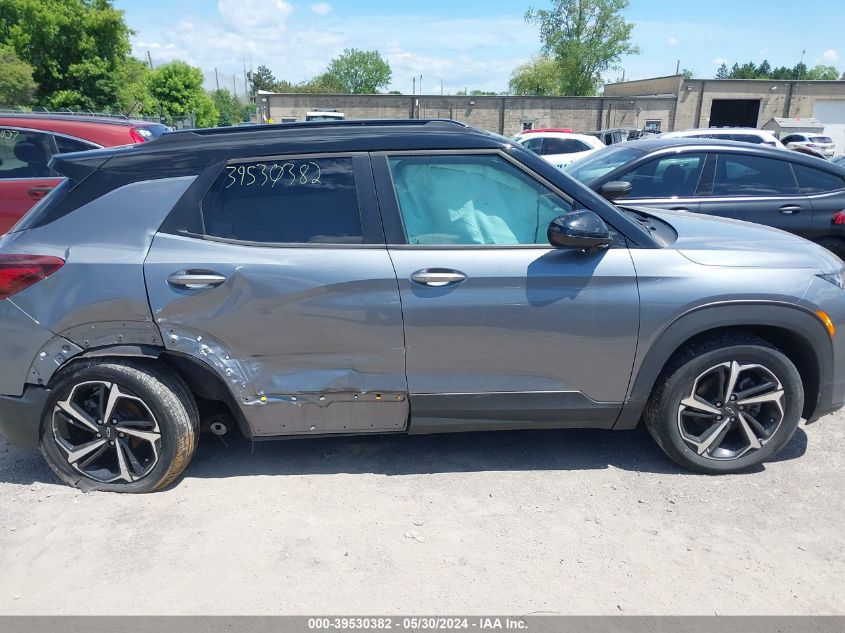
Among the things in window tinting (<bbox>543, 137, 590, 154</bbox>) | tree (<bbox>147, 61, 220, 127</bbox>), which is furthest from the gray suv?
tree (<bbox>147, 61, 220, 127</bbox>)

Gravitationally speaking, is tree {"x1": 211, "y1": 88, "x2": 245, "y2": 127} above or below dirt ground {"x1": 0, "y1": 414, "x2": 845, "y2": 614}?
above

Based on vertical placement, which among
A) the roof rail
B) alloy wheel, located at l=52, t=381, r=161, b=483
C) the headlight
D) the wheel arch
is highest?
the roof rail

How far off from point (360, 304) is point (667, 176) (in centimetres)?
448

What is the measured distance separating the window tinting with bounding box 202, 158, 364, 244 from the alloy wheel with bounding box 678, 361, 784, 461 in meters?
1.95

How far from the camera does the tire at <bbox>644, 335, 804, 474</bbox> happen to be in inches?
126

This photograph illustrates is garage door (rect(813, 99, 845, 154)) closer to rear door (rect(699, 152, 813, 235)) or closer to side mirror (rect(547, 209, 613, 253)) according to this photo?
rear door (rect(699, 152, 813, 235))

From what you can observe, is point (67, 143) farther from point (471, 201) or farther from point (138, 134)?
point (471, 201)

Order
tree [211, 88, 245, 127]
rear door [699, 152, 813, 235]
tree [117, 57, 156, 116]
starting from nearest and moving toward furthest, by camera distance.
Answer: rear door [699, 152, 813, 235], tree [117, 57, 156, 116], tree [211, 88, 245, 127]

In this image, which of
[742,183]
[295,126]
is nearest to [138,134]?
[295,126]

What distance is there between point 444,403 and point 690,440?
134cm

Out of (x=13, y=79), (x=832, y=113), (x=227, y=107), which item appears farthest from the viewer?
(x=227, y=107)

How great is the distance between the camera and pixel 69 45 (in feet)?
96.9

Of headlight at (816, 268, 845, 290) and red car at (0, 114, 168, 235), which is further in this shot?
red car at (0, 114, 168, 235)

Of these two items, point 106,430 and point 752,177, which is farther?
point 752,177
